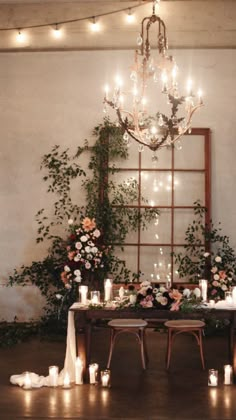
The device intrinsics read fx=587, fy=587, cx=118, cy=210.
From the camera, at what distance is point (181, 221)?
25.0 ft

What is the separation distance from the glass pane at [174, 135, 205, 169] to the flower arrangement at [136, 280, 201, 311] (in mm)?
2815

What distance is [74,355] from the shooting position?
5.09m

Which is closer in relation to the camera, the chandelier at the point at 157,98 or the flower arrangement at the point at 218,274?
the chandelier at the point at 157,98

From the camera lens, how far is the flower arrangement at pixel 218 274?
22.0 ft

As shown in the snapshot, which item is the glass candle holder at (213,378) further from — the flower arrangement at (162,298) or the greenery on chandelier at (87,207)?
the greenery on chandelier at (87,207)

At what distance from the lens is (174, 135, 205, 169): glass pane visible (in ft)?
25.1

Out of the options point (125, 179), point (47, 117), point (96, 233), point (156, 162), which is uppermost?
point (47, 117)

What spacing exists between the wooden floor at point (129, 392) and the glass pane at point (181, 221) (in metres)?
1.67

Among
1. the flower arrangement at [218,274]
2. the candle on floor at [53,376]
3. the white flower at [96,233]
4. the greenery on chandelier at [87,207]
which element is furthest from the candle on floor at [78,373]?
the greenery on chandelier at [87,207]

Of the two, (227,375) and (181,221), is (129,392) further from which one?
(181,221)

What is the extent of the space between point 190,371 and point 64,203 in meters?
3.13

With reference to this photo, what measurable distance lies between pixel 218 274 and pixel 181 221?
102cm

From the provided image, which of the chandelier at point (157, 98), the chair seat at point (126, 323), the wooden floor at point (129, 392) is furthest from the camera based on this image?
the chair seat at point (126, 323)

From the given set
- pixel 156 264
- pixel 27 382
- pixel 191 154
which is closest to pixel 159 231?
pixel 156 264
